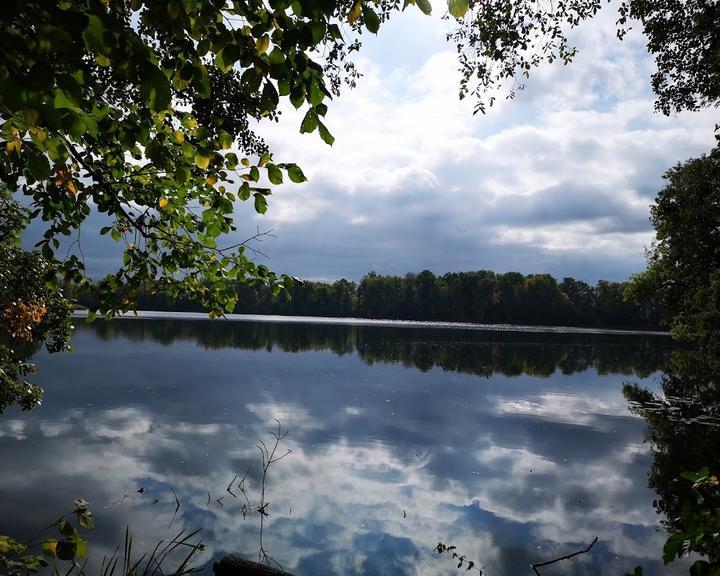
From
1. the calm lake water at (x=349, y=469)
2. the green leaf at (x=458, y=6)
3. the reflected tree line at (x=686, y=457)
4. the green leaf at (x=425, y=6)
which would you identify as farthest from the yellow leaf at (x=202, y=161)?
the calm lake water at (x=349, y=469)

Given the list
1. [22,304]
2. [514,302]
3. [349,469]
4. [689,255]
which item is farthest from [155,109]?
[514,302]

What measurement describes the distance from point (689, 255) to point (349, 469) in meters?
33.6

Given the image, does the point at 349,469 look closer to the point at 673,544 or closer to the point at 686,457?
the point at 686,457

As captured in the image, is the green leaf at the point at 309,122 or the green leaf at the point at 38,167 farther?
the green leaf at the point at 309,122

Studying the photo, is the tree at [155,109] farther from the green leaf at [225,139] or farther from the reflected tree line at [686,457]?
the reflected tree line at [686,457]

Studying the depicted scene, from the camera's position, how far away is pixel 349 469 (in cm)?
1612

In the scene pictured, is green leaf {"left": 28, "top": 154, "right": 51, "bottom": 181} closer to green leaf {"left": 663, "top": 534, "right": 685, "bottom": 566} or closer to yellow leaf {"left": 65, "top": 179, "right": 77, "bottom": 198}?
yellow leaf {"left": 65, "top": 179, "right": 77, "bottom": 198}

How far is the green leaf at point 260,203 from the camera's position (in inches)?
131

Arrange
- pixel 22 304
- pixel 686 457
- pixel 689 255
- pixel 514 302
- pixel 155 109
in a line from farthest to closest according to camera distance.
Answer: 1. pixel 514 302
2. pixel 689 255
3. pixel 686 457
4. pixel 22 304
5. pixel 155 109

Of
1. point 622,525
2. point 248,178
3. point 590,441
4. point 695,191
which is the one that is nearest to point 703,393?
point 695,191

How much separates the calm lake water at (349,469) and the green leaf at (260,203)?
9089mm

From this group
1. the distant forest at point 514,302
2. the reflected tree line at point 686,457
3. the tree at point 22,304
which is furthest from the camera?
the distant forest at point 514,302

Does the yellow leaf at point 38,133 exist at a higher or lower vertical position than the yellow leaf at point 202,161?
lower

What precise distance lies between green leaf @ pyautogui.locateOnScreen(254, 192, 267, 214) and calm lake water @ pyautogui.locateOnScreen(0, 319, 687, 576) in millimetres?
9089
